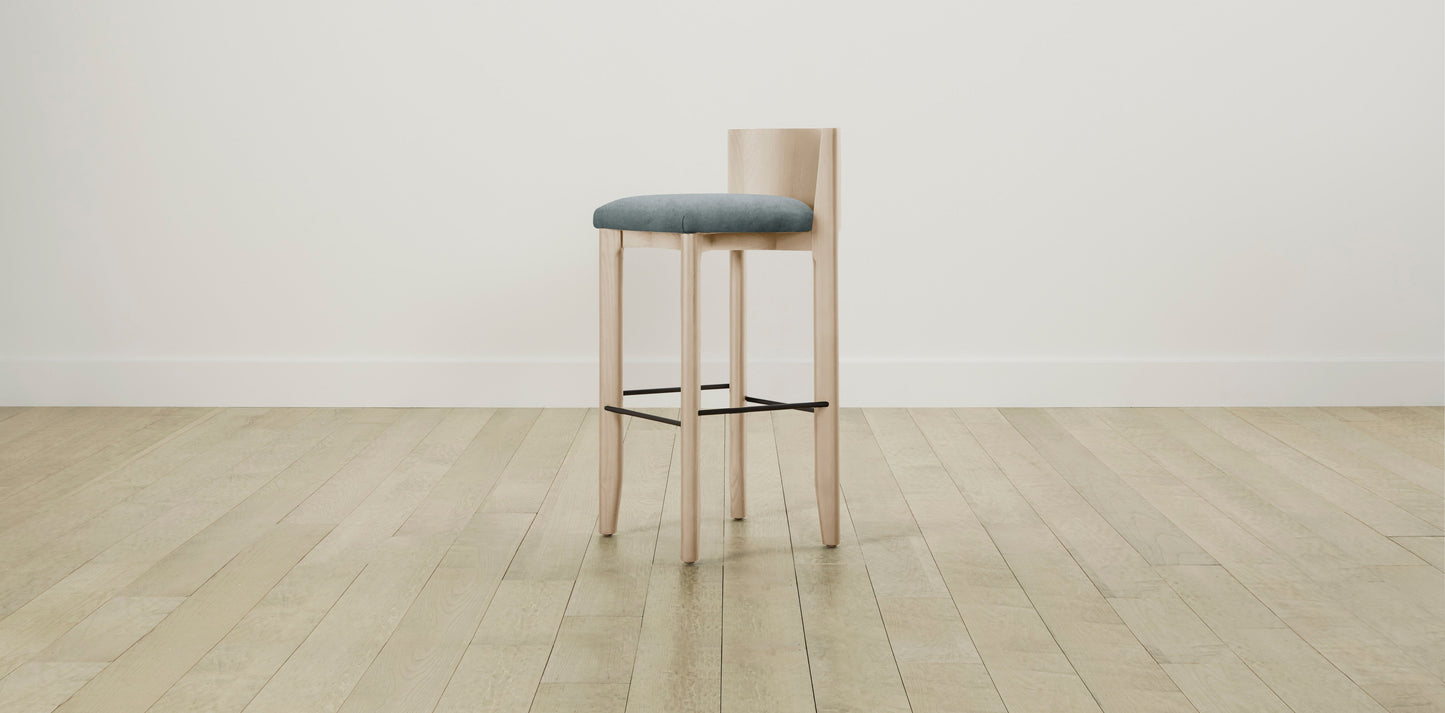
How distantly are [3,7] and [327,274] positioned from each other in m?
1.12

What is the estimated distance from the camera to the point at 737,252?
220cm

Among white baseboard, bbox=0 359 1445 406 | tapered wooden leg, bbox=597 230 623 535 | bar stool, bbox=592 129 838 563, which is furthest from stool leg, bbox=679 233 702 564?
white baseboard, bbox=0 359 1445 406

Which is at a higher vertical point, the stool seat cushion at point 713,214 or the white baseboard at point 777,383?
the stool seat cushion at point 713,214

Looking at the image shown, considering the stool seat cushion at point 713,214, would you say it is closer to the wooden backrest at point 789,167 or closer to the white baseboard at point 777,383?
the wooden backrest at point 789,167

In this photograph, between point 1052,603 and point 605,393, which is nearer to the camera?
point 1052,603

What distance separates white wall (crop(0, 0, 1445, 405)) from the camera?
3326 mm

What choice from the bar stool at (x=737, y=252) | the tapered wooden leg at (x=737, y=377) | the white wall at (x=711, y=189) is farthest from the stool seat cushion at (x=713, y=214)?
the white wall at (x=711, y=189)

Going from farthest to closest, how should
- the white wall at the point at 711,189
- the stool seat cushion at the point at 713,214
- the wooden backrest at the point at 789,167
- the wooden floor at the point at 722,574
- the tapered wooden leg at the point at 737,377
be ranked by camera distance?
the white wall at the point at 711,189 → the tapered wooden leg at the point at 737,377 → the wooden backrest at the point at 789,167 → the stool seat cushion at the point at 713,214 → the wooden floor at the point at 722,574

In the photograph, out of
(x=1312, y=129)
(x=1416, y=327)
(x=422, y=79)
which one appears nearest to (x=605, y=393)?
(x=422, y=79)

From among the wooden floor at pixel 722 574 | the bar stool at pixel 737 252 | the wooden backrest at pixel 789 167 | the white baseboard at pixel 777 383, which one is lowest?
the wooden floor at pixel 722 574

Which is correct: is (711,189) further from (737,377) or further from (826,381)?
(826,381)

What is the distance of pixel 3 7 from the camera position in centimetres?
332

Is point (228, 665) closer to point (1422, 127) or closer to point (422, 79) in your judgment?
point (422, 79)

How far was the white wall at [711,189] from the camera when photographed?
10.9 ft
